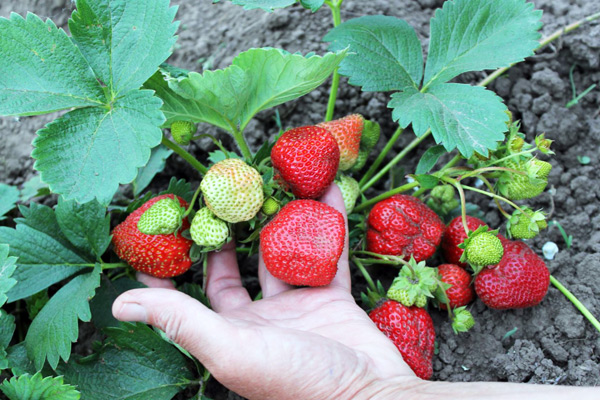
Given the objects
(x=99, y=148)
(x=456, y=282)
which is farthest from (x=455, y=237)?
(x=99, y=148)

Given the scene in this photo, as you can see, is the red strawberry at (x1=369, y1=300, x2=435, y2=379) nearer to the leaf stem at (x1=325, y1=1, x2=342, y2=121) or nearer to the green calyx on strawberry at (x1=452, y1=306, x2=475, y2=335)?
the green calyx on strawberry at (x1=452, y1=306, x2=475, y2=335)

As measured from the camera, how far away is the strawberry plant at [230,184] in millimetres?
1366

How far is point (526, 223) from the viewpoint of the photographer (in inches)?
61.9

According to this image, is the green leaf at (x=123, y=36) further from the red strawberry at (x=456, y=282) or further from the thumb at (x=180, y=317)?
the red strawberry at (x=456, y=282)

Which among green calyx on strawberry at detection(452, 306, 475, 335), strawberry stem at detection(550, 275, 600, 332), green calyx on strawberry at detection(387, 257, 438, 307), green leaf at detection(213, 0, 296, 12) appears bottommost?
strawberry stem at detection(550, 275, 600, 332)

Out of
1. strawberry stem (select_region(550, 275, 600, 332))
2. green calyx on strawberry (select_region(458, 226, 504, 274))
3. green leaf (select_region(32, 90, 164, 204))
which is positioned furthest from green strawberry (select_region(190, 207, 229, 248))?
strawberry stem (select_region(550, 275, 600, 332))

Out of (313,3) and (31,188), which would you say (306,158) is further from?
(31,188)

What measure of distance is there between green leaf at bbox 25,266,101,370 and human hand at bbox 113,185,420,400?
0.23 metres

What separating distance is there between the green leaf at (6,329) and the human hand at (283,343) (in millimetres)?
463

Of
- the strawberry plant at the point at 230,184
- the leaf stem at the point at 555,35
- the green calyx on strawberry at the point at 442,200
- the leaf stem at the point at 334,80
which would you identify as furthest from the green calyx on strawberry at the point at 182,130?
the leaf stem at the point at 555,35

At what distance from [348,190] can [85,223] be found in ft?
2.65

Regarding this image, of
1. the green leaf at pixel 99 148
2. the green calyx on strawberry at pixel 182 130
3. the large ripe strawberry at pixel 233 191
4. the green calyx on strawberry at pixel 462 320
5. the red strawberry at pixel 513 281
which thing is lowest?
the green calyx on strawberry at pixel 462 320

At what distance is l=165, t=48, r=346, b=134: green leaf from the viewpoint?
132 cm

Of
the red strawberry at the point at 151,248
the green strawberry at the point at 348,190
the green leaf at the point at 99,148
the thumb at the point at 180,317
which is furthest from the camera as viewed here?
the green strawberry at the point at 348,190
